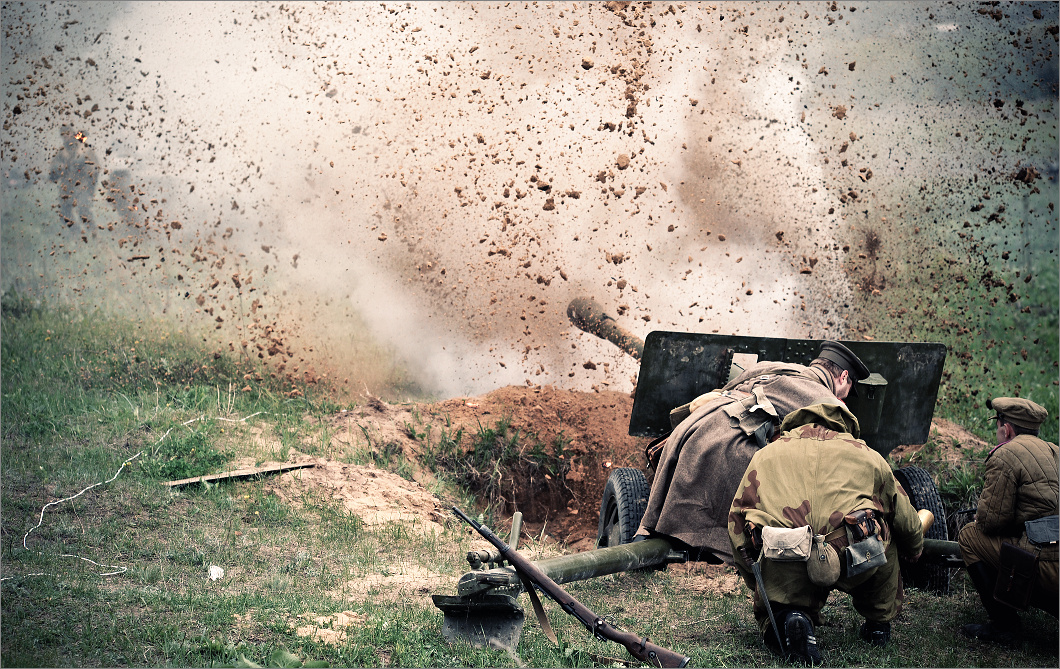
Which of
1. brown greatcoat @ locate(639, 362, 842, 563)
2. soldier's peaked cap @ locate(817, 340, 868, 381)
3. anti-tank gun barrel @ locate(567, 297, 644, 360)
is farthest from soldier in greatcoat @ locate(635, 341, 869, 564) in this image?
anti-tank gun barrel @ locate(567, 297, 644, 360)

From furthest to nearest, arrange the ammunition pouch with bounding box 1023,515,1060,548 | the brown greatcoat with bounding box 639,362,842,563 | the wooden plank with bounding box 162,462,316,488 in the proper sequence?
the wooden plank with bounding box 162,462,316,488 → the brown greatcoat with bounding box 639,362,842,563 → the ammunition pouch with bounding box 1023,515,1060,548

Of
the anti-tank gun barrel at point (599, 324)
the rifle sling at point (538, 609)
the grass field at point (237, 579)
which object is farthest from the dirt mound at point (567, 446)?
the rifle sling at point (538, 609)

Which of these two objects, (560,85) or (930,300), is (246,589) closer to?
(560,85)

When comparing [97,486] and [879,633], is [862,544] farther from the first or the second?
[97,486]

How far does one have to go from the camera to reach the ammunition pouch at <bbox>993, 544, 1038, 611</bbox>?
13.3ft

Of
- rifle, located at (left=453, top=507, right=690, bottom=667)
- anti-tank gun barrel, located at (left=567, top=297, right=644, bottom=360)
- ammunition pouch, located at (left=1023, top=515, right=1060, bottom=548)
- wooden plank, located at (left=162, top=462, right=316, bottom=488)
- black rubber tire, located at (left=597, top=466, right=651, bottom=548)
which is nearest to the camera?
rifle, located at (left=453, top=507, right=690, bottom=667)

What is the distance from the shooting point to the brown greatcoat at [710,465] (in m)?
4.60

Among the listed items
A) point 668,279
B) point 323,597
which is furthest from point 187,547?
point 668,279

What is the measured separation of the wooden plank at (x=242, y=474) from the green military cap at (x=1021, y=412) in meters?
4.91

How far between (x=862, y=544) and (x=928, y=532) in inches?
89.3

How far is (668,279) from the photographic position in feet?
33.2

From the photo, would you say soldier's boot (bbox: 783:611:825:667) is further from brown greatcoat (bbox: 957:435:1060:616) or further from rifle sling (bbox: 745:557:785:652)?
brown greatcoat (bbox: 957:435:1060:616)

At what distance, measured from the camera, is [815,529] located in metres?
3.67

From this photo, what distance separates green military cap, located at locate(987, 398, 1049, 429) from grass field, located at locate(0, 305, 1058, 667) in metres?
1.20
